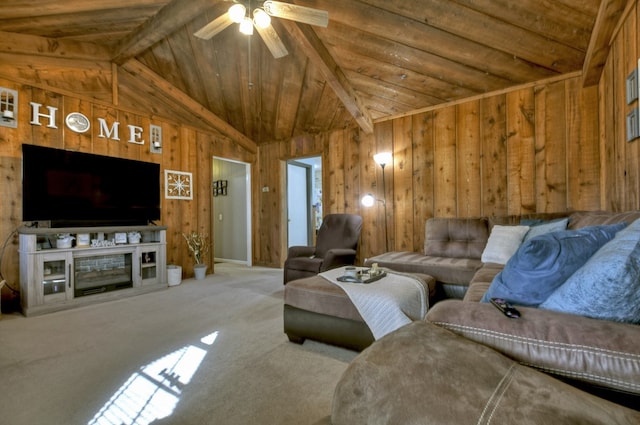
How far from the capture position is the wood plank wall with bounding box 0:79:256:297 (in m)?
2.99

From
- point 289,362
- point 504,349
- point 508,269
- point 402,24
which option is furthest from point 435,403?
point 402,24

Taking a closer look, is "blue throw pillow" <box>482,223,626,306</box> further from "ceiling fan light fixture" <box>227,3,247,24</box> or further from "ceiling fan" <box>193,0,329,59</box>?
"ceiling fan light fixture" <box>227,3,247,24</box>

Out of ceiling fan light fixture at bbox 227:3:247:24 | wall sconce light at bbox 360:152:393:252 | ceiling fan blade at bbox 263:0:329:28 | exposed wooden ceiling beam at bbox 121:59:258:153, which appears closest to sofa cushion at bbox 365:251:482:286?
wall sconce light at bbox 360:152:393:252

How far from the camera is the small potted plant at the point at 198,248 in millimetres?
4309

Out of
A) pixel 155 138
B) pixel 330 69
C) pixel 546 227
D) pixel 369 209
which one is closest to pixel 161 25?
pixel 155 138

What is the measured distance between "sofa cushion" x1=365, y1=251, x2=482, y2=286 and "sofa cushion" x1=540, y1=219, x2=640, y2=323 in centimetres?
176

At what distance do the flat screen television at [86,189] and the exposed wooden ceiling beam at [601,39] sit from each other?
4.76 meters

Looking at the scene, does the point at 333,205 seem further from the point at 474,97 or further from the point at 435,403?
the point at 435,403

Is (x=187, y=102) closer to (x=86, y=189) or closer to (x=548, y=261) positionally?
(x=86, y=189)

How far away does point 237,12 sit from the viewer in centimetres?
219

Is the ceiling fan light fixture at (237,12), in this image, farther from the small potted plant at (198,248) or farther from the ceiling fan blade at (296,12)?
the small potted plant at (198,248)

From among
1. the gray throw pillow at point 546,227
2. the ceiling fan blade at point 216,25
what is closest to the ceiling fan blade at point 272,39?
the ceiling fan blade at point 216,25

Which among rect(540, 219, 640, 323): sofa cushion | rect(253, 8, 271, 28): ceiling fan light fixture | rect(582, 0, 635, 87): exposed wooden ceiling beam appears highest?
rect(253, 8, 271, 28): ceiling fan light fixture

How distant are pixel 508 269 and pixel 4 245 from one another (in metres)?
4.41
